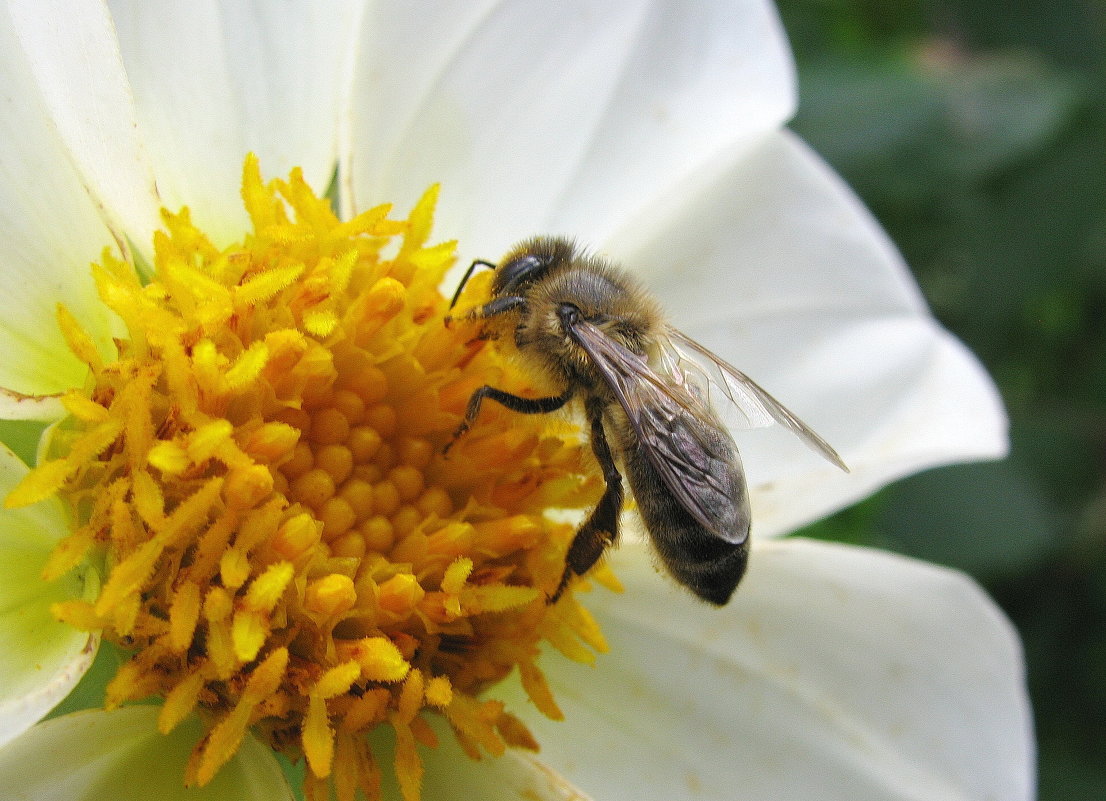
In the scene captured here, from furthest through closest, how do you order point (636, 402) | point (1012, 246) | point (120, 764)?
point (1012, 246)
point (636, 402)
point (120, 764)

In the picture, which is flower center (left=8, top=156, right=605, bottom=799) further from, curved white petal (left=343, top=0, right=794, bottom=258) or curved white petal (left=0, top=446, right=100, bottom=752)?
curved white petal (left=343, top=0, right=794, bottom=258)

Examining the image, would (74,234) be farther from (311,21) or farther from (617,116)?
(617,116)

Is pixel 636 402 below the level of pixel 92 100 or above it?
below

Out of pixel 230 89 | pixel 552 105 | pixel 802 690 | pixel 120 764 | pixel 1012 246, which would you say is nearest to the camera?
pixel 120 764

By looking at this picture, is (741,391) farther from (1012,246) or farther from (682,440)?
(1012,246)

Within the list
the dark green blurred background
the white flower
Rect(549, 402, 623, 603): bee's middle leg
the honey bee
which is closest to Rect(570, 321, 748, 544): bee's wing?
the honey bee

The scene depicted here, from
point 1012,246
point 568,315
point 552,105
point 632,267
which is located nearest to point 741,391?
point 568,315

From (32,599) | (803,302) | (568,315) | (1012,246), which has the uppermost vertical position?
(32,599)

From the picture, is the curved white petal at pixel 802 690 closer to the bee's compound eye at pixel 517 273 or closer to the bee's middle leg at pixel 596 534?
the bee's middle leg at pixel 596 534
